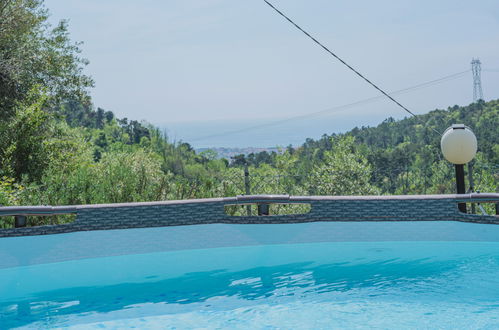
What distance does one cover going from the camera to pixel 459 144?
699cm

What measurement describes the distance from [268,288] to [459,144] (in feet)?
10.5

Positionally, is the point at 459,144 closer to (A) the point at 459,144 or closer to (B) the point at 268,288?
(A) the point at 459,144

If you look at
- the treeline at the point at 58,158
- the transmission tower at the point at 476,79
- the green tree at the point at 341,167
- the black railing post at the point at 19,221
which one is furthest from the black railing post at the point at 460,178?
the transmission tower at the point at 476,79

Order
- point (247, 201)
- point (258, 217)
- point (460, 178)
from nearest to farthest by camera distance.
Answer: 1. point (247, 201)
2. point (258, 217)
3. point (460, 178)

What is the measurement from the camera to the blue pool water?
4742mm

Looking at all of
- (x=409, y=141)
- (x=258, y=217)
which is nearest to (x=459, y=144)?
(x=258, y=217)

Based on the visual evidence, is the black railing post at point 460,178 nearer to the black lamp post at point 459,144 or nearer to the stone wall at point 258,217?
the black lamp post at point 459,144

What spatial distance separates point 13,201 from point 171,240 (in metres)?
2.34

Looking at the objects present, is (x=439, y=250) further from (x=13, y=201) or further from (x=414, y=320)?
(x=13, y=201)

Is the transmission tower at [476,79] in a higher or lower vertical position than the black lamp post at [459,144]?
higher

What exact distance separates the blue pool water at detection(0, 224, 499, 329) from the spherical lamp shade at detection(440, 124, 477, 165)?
1041 millimetres

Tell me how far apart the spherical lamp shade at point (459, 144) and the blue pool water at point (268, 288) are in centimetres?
104

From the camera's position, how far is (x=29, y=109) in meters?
9.40

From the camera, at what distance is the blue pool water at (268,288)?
4.74 m
